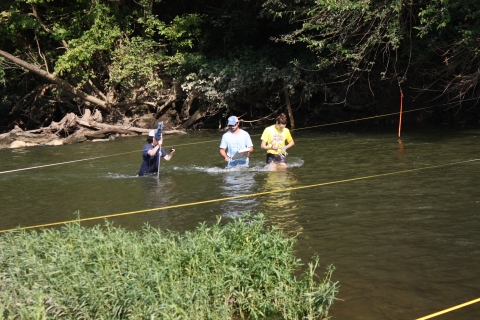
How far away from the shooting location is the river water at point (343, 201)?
7574 millimetres

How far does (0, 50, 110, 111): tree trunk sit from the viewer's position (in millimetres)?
28828

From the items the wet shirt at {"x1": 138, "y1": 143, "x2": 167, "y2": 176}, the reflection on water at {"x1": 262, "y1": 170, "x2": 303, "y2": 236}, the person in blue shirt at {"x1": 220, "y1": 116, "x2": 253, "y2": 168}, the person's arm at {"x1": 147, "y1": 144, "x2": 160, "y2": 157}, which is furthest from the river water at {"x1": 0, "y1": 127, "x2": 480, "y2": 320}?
the person's arm at {"x1": 147, "y1": 144, "x2": 160, "y2": 157}

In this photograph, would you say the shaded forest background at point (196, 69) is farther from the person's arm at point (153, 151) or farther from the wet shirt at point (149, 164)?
the person's arm at point (153, 151)

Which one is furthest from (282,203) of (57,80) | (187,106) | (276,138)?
(57,80)

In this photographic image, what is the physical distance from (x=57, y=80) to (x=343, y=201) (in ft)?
66.9

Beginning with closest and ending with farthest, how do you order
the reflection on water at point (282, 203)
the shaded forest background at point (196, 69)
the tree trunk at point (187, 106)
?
the reflection on water at point (282, 203)
the shaded forest background at point (196, 69)
the tree trunk at point (187, 106)

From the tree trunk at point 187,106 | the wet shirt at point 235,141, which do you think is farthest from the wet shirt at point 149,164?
the tree trunk at point 187,106

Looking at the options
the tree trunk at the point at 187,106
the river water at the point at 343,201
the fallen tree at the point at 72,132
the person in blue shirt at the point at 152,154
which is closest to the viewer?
the river water at the point at 343,201

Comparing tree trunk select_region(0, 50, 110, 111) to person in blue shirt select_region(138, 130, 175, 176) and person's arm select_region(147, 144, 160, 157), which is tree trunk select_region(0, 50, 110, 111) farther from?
person's arm select_region(147, 144, 160, 157)

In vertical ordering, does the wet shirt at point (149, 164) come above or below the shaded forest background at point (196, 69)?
below

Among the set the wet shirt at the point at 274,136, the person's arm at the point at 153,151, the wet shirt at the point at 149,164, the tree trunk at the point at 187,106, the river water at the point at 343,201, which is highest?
the tree trunk at the point at 187,106

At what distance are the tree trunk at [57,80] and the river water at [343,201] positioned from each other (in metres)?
7.73

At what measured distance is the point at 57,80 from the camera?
29.5 meters

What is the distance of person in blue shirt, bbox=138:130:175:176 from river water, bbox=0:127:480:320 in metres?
0.37
